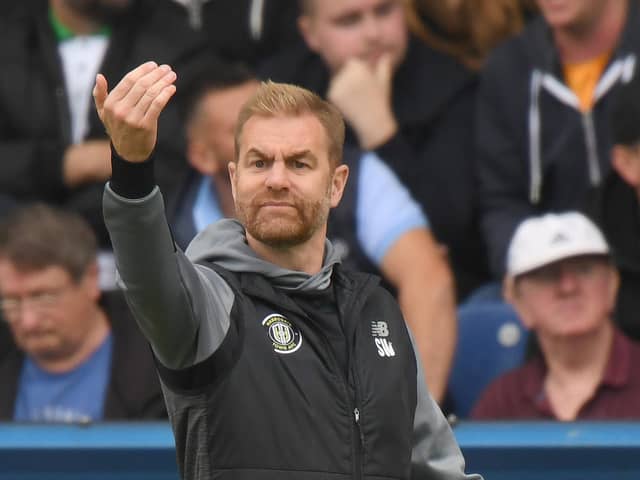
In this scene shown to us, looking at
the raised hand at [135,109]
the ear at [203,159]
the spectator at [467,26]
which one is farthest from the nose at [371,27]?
the raised hand at [135,109]

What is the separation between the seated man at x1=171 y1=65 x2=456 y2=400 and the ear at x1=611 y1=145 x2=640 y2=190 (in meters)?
0.67

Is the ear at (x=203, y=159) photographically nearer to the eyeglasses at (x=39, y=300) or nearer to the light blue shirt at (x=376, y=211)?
the light blue shirt at (x=376, y=211)

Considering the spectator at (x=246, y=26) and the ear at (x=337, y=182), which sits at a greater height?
the ear at (x=337, y=182)

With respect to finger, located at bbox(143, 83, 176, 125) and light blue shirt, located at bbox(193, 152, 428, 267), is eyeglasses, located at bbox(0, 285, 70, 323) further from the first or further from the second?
finger, located at bbox(143, 83, 176, 125)

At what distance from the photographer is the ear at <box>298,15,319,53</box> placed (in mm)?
5578

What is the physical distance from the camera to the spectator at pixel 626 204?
4.74 meters

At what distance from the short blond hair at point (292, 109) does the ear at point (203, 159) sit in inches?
89.4

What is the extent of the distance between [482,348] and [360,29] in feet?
4.36

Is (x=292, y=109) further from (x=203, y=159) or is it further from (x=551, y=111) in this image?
(x=551, y=111)

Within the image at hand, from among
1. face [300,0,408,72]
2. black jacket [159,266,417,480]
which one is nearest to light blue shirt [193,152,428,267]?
face [300,0,408,72]

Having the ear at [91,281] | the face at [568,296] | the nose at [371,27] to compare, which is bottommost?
the ear at [91,281]

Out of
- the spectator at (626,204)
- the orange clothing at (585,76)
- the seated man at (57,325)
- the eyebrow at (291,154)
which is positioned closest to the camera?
the eyebrow at (291,154)

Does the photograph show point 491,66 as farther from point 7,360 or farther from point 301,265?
point 301,265

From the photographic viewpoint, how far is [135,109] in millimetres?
2287
